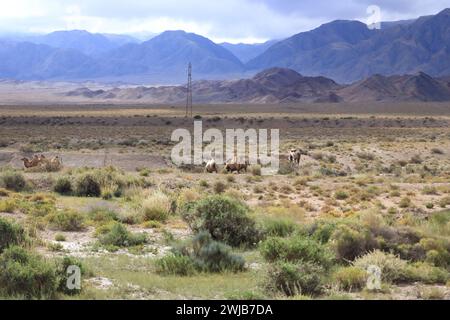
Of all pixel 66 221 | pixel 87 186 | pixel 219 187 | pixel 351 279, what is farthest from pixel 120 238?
pixel 219 187

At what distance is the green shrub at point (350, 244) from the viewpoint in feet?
39.6

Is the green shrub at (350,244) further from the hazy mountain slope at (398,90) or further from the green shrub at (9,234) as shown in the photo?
the hazy mountain slope at (398,90)

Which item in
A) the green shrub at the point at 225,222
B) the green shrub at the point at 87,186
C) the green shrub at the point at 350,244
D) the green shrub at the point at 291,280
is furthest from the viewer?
the green shrub at the point at 87,186

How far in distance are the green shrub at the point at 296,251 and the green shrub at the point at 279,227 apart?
9.99 ft

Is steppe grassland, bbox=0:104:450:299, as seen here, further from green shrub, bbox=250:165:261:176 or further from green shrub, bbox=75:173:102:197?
green shrub, bbox=250:165:261:176

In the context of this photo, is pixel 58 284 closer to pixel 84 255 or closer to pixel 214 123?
pixel 84 255

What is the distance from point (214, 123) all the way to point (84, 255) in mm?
65424

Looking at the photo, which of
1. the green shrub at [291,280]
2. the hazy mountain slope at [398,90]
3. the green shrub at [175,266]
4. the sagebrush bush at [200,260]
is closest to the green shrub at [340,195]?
the sagebrush bush at [200,260]

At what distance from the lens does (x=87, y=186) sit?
23047 millimetres

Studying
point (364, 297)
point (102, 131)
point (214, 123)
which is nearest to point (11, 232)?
point (364, 297)

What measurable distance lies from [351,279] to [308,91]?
16259cm

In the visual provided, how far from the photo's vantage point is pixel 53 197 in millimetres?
20828

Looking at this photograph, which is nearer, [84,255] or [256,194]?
[84,255]

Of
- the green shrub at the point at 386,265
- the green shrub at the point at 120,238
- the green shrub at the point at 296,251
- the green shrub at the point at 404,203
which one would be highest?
the green shrub at the point at 296,251
